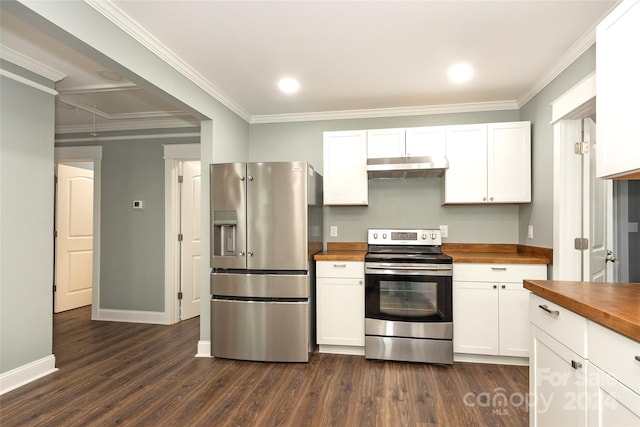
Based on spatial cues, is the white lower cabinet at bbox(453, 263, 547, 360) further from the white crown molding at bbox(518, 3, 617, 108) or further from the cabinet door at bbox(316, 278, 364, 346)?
the white crown molding at bbox(518, 3, 617, 108)

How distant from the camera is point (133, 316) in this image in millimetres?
4164

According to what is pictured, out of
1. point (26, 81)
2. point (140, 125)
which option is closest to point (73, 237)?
point (140, 125)

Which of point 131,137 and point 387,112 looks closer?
point 387,112

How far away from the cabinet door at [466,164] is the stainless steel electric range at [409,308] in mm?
693

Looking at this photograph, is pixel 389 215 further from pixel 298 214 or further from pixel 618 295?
pixel 618 295

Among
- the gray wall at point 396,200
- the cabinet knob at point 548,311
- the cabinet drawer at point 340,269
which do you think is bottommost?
the cabinet drawer at point 340,269

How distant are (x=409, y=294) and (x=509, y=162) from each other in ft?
5.12

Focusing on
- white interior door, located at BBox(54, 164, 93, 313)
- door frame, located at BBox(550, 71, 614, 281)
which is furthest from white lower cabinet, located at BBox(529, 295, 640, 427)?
white interior door, located at BBox(54, 164, 93, 313)

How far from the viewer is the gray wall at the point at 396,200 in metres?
3.46

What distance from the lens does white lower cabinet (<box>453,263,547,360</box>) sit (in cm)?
279

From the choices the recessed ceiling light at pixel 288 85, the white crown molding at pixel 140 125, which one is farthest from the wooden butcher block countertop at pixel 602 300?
the white crown molding at pixel 140 125

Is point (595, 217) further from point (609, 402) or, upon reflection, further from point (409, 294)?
point (609, 402)

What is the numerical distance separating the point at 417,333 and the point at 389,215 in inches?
50.1

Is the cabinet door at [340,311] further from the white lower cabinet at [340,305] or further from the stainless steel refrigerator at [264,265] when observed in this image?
the stainless steel refrigerator at [264,265]
